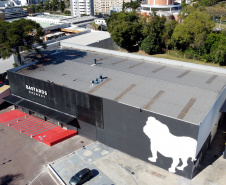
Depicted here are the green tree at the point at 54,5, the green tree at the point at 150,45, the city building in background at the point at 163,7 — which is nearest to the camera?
the green tree at the point at 150,45

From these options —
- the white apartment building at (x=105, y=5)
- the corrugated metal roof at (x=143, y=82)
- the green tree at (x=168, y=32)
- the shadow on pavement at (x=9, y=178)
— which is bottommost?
the shadow on pavement at (x=9, y=178)

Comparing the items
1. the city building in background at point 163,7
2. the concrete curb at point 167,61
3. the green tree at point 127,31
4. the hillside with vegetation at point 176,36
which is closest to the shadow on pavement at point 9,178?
the concrete curb at point 167,61

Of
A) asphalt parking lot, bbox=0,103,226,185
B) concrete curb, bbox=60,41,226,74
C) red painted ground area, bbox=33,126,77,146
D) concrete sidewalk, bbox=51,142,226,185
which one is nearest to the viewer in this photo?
concrete sidewalk, bbox=51,142,226,185

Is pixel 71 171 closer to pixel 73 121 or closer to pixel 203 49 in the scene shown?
pixel 73 121

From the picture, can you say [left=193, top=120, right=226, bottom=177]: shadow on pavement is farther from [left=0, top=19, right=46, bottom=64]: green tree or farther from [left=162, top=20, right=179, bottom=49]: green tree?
[left=162, top=20, right=179, bottom=49]: green tree

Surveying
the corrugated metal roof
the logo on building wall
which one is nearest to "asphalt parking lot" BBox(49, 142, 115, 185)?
the corrugated metal roof

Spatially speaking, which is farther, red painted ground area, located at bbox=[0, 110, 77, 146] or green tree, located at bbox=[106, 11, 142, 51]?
green tree, located at bbox=[106, 11, 142, 51]

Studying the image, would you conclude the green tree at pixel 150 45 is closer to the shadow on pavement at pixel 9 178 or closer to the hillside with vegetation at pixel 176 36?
the hillside with vegetation at pixel 176 36

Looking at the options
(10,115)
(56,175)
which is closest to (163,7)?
(10,115)

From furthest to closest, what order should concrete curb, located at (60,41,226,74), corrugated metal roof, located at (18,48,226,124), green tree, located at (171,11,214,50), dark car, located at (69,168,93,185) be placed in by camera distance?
green tree, located at (171,11,214,50) → concrete curb, located at (60,41,226,74) → corrugated metal roof, located at (18,48,226,124) → dark car, located at (69,168,93,185)
